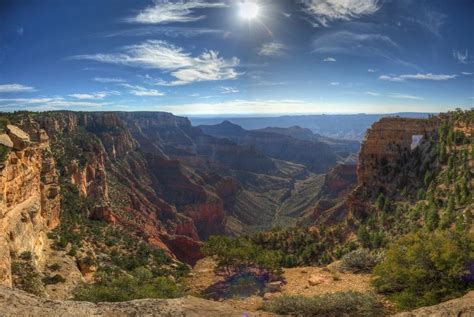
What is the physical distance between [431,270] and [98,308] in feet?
38.6

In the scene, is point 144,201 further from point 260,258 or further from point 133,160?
point 260,258

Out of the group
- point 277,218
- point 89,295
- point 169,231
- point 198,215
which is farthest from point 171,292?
point 277,218

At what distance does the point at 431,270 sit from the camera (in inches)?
494

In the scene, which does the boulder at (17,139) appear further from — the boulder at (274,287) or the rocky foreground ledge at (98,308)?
the rocky foreground ledge at (98,308)

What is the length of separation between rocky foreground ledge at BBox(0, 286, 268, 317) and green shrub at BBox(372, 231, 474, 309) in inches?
333

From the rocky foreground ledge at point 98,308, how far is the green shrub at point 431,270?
333 inches

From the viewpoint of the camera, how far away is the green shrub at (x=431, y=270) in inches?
460

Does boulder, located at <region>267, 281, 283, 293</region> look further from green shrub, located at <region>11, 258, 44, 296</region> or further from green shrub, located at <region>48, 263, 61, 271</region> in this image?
green shrub, located at <region>48, 263, 61, 271</region>

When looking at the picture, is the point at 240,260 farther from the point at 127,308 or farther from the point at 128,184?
the point at 128,184

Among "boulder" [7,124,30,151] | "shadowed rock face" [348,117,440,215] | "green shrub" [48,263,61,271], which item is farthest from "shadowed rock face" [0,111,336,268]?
"shadowed rock face" [348,117,440,215]

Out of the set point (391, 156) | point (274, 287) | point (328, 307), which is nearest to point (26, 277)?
point (274, 287)

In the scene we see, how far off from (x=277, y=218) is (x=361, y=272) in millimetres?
104883

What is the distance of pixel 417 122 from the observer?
5256 centimetres

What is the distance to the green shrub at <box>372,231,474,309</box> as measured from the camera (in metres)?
11.7
